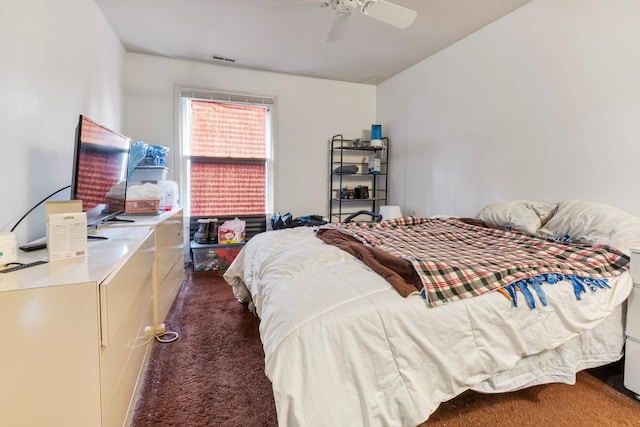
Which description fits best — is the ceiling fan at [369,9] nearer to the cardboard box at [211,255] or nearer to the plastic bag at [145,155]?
the plastic bag at [145,155]

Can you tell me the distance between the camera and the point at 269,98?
3941 millimetres

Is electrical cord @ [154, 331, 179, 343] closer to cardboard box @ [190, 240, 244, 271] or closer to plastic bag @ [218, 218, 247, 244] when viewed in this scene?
cardboard box @ [190, 240, 244, 271]

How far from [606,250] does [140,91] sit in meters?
4.25

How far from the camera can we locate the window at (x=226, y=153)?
147 inches

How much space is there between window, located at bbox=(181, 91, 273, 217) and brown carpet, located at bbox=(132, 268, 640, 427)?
7.04 feet

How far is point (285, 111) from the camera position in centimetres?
407

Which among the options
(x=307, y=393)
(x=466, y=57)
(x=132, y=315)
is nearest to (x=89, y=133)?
(x=132, y=315)

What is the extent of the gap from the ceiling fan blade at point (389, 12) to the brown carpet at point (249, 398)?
85.9 inches

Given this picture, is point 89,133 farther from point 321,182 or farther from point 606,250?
point 321,182

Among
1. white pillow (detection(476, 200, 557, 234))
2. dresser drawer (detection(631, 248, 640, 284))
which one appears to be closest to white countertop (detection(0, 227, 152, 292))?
dresser drawer (detection(631, 248, 640, 284))

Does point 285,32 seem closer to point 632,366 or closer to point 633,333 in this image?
point 633,333

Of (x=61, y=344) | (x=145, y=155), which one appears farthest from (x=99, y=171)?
(x=145, y=155)

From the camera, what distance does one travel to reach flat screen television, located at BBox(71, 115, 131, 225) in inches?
57.9

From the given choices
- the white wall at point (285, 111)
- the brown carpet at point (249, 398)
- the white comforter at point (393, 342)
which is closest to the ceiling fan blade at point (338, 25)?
the white comforter at point (393, 342)
